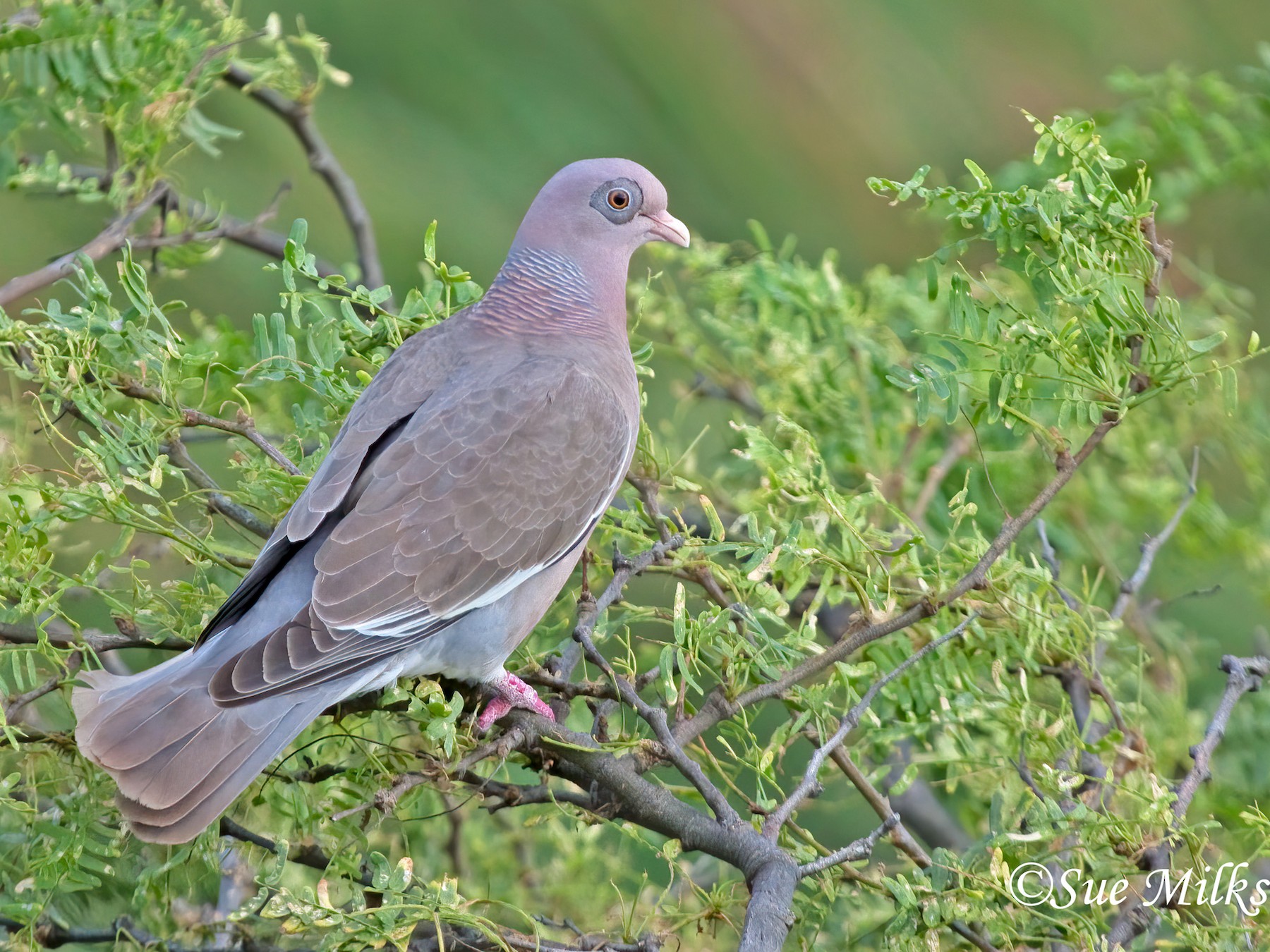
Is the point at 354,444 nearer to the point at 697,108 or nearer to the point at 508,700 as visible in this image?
the point at 508,700

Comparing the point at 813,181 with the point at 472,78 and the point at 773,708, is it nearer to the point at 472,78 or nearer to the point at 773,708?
the point at 472,78

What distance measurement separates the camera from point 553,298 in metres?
2.06

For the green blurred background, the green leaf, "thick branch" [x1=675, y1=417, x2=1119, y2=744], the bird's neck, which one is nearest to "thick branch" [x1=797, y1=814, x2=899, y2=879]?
"thick branch" [x1=675, y1=417, x2=1119, y2=744]

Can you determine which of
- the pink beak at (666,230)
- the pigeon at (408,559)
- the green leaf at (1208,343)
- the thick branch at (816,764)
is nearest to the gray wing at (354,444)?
the pigeon at (408,559)

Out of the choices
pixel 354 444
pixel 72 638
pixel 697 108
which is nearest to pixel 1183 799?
pixel 354 444

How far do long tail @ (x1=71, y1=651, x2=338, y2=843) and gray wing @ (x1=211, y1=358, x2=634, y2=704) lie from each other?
58 millimetres

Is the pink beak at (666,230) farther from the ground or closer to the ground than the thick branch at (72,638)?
farther from the ground

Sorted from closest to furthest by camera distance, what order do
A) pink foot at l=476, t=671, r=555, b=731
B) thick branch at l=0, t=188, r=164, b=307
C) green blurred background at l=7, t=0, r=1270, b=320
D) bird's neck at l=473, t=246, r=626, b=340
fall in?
1. pink foot at l=476, t=671, r=555, b=731
2. thick branch at l=0, t=188, r=164, b=307
3. bird's neck at l=473, t=246, r=626, b=340
4. green blurred background at l=7, t=0, r=1270, b=320

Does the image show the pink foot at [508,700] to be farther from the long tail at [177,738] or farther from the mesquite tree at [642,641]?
the long tail at [177,738]

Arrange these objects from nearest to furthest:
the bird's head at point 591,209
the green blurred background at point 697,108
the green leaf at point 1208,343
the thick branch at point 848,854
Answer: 1. the thick branch at point 848,854
2. the green leaf at point 1208,343
3. the bird's head at point 591,209
4. the green blurred background at point 697,108

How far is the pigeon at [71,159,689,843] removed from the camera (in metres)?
1.44

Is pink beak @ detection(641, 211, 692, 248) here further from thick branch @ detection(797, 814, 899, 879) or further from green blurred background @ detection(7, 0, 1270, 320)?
green blurred background @ detection(7, 0, 1270, 320)

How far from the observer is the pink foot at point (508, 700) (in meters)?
1.56

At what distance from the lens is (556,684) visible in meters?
1.46
